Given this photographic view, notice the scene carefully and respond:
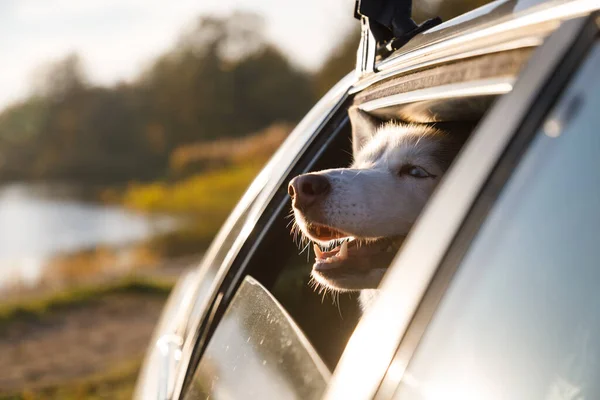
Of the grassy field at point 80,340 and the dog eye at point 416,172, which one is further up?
the dog eye at point 416,172

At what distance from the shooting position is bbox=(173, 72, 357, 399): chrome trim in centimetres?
253

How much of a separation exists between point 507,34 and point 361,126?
1220 millimetres

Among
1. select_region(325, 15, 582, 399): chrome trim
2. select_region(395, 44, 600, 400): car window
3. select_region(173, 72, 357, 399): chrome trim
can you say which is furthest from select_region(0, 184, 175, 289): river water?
select_region(395, 44, 600, 400): car window

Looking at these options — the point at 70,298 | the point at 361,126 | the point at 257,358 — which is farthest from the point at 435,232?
the point at 70,298

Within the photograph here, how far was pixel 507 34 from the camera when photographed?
4.34 ft

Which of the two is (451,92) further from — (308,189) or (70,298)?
(70,298)

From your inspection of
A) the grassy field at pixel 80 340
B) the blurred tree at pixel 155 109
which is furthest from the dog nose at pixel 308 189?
the blurred tree at pixel 155 109

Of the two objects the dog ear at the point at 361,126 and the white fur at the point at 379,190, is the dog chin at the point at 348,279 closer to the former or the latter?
the white fur at the point at 379,190

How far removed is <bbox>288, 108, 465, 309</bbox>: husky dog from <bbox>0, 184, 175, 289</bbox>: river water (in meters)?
14.1

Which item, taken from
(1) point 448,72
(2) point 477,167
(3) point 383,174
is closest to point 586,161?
(2) point 477,167

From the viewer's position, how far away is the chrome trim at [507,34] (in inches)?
46.6

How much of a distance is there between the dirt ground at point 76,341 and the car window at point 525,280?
317 inches

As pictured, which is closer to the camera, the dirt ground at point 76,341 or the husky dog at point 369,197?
the husky dog at point 369,197

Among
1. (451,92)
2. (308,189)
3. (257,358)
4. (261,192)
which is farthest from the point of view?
(261,192)
